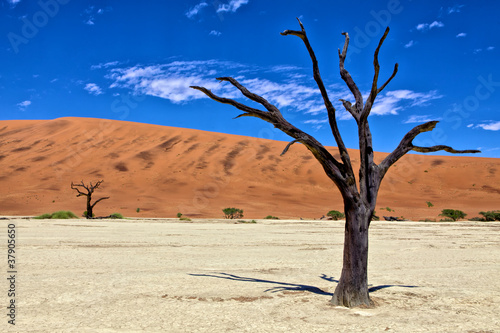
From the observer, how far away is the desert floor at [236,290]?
450 centimetres

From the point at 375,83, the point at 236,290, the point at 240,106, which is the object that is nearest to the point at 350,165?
the point at 375,83

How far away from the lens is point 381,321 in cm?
Answer: 464

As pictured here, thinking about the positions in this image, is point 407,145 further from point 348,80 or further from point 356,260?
point 356,260

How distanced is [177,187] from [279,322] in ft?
137

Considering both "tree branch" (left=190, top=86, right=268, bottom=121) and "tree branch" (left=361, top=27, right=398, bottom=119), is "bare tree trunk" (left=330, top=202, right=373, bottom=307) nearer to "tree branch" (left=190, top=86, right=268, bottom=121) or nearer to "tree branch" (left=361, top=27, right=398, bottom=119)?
"tree branch" (left=361, top=27, right=398, bottom=119)

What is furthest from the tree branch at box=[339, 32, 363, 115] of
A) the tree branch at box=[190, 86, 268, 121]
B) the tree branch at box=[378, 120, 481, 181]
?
the tree branch at box=[190, 86, 268, 121]

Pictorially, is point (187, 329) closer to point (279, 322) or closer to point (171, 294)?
point (279, 322)

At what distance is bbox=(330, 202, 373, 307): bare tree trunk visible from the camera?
533 cm

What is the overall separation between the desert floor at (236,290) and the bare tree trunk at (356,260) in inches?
7.8

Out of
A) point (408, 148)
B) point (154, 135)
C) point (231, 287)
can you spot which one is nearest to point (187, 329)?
point (231, 287)

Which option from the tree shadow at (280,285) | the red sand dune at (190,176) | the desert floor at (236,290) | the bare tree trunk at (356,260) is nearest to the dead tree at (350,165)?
the bare tree trunk at (356,260)

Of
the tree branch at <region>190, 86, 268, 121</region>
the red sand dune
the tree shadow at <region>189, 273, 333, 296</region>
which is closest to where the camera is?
the tree branch at <region>190, 86, 268, 121</region>

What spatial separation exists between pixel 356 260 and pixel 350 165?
52.3 inches

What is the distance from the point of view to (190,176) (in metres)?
49.5
